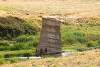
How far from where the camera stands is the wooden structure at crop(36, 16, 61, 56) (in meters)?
30.3

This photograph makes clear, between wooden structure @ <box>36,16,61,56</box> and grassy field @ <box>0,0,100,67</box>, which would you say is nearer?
wooden structure @ <box>36,16,61,56</box>

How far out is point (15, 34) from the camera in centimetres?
3806

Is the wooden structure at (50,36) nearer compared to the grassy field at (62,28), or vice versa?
the wooden structure at (50,36)

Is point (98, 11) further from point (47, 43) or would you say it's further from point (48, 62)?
point (48, 62)

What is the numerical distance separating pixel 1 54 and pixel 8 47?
412 centimetres

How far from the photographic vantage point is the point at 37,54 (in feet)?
97.3

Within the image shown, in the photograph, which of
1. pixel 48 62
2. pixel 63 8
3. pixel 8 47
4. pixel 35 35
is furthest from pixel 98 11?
pixel 48 62

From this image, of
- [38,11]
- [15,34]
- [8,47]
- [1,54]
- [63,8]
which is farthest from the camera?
[63,8]

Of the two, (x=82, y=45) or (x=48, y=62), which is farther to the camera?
(x=82, y=45)

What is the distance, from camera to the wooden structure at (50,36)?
1194 inches

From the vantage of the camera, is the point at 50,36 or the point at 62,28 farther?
the point at 62,28

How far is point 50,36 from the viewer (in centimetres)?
3083

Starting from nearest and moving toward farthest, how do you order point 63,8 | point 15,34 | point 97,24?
point 15,34, point 97,24, point 63,8

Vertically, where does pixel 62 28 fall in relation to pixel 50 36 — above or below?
below
